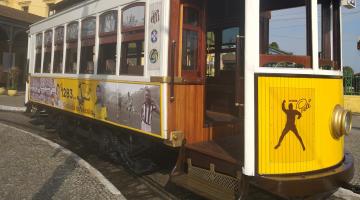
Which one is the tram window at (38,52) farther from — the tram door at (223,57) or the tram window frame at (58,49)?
the tram door at (223,57)

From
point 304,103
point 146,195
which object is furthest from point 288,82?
point 146,195

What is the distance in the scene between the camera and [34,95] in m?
11.3

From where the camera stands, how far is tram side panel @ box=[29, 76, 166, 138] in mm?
5512

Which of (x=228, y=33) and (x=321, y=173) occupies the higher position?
(x=228, y=33)

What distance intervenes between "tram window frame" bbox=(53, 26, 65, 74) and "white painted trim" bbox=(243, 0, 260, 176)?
572cm

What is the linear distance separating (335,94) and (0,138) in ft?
24.5

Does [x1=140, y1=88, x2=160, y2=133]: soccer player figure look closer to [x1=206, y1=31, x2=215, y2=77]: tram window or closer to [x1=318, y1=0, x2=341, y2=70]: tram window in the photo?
[x1=206, y1=31, x2=215, y2=77]: tram window

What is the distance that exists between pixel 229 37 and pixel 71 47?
3.61 metres

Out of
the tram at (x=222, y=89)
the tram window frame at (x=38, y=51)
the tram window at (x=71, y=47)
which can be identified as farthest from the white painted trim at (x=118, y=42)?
the tram window frame at (x=38, y=51)

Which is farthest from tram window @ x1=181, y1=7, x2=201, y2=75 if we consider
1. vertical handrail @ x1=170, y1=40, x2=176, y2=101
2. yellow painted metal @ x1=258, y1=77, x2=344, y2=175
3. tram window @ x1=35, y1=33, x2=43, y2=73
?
tram window @ x1=35, y1=33, x2=43, y2=73

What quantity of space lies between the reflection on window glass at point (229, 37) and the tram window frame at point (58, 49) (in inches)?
157

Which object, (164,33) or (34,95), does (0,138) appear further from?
(164,33)

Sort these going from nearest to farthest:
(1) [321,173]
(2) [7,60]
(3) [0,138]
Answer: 1. (1) [321,173]
2. (3) [0,138]
3. (2) [7,60]

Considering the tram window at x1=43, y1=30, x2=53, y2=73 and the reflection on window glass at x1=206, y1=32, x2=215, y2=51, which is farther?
the tram window at x1=43, y1=30, x2=53, y2=73
